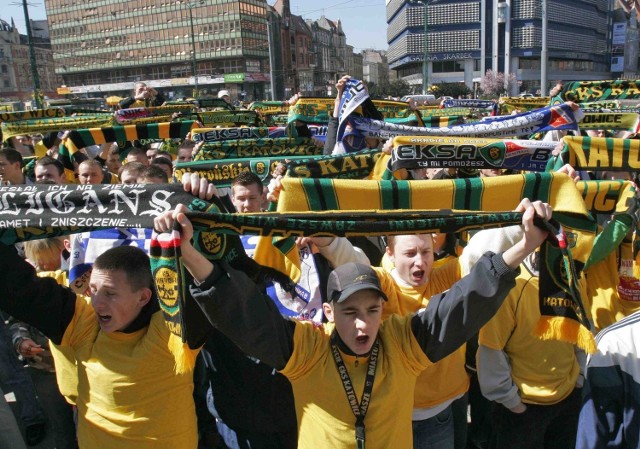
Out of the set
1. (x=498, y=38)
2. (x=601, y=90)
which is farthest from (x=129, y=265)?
(x=498, y=38)

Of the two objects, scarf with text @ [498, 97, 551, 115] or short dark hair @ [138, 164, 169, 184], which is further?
scarf with text @ [498, 97, 551, 115]

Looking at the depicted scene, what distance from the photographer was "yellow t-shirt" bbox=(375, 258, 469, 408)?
2.81 m

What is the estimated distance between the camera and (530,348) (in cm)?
289

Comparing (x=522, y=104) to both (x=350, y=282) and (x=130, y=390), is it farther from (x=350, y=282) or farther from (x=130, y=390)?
(x=130, y=390)

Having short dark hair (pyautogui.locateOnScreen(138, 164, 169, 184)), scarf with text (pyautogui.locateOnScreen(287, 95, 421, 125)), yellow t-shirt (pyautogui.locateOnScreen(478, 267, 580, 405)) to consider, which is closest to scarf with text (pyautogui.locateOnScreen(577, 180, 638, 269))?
yellow t-shirt (pyautogui.locateOnScreen(478, 267, 580, 405))

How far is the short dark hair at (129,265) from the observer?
102 inches

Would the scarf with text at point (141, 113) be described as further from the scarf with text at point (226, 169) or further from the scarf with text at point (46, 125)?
the scarf with text at point (226, 169)

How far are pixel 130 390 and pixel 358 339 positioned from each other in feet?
3.69

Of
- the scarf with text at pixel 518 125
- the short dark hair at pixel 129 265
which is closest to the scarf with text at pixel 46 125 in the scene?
the scarf with text at pixel 518 125

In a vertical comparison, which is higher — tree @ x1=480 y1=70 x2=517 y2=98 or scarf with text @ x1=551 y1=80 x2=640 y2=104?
tree @ x1=480 y1=70 x2=517 y2=98

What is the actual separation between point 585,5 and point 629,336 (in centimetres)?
10679

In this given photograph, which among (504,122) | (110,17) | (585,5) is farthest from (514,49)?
(504,122)

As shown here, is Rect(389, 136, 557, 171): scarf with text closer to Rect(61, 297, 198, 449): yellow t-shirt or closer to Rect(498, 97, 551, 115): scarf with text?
Rect(61, 297, 198, 449): yellow t-shirt

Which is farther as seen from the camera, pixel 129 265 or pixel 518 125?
pixel 518 125
